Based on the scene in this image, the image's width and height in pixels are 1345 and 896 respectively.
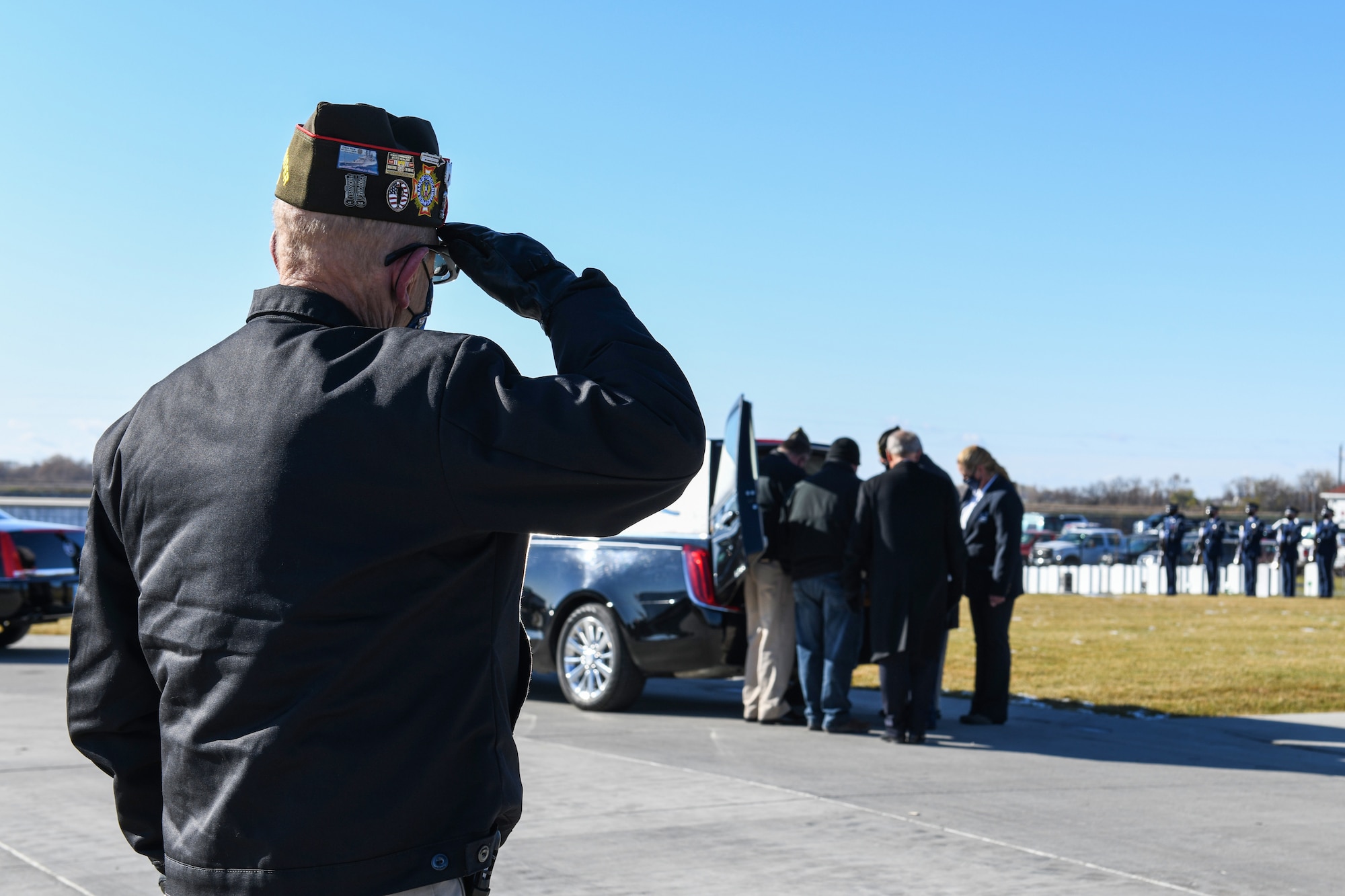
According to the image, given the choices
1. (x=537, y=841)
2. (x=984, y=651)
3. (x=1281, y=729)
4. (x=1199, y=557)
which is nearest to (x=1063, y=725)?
(x=984, y=651)

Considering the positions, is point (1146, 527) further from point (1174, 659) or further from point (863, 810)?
point (863, 810)

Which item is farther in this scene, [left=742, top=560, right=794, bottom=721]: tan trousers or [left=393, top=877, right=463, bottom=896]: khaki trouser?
[left=742, top=560, right=794, bottom=721]: tan trousers

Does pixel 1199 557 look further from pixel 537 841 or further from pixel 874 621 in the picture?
pixel 537 841

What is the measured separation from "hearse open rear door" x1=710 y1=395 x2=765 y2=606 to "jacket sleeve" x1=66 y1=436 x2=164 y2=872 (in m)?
7.32

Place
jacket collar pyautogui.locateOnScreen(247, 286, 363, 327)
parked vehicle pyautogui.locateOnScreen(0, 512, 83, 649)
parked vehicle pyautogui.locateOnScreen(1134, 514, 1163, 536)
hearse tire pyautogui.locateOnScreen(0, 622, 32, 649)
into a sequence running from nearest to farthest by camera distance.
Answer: jacket collar pyautogui.locateOnScreen(247, 286, 363, 327), parked vehicle pyautogui.locateOnScreen(0, 512, 83, 649), hearse tire pyautogui.locateOnScreen(0, 622, 32, 649), parked vehicle pyautogui.locateOnScreen(1134, 514, 1163, 536)

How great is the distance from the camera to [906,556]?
29.0ft

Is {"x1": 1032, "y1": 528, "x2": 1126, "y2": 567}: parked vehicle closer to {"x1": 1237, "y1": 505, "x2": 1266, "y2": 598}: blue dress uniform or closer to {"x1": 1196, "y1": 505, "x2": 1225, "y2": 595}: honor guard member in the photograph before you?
{"x1": 1196, "y1": 505, "x2": 1225, "y2": 595}: honor guard member

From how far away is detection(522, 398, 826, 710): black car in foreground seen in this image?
9.59m

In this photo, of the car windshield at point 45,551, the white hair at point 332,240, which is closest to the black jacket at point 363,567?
the white hair at point 332,240

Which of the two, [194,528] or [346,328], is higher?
[346,328]

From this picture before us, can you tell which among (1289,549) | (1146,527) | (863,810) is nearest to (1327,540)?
(1289,549)

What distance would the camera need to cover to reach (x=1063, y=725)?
9.66 metres

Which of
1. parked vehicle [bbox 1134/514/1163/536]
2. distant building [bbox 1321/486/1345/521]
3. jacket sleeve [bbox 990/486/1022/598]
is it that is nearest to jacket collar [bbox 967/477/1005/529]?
jacket sleeve [bbox 990/486/1022/598]

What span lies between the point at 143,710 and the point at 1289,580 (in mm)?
31604
